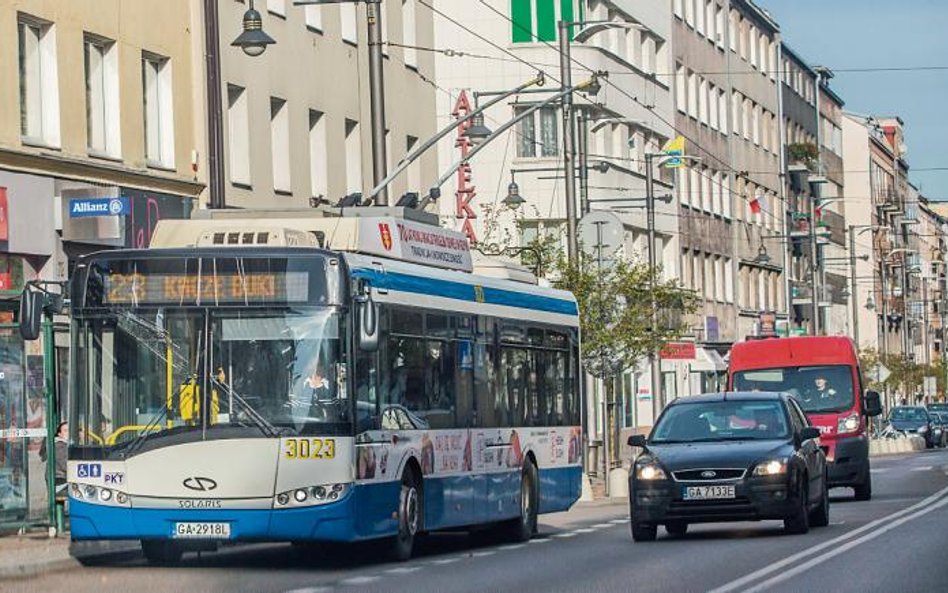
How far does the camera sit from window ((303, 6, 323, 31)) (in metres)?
43.8

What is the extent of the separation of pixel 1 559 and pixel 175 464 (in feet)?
7.87

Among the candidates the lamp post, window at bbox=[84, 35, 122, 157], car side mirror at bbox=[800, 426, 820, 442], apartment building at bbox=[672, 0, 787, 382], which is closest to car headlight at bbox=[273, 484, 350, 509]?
car side mirror at bbox=[800, 426, 820, 442]

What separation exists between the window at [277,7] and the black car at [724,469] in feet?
60.1

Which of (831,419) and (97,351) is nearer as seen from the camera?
(97,351)

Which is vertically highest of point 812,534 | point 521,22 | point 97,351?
point 521,22

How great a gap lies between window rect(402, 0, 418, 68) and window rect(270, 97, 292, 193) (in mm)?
8065

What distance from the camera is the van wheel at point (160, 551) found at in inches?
862

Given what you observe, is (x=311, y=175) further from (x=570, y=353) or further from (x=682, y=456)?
(x=682, y=456)

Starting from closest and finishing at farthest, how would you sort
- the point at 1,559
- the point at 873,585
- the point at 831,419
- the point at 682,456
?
the point at 873,585 < the point at 1,559 < the point at 682,456 < the point at 831,419

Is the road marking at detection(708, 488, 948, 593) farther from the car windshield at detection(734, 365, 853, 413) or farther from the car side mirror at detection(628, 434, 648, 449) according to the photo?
the car windshield at detection(734, 365, 853, 413)

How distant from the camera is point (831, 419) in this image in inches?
1423

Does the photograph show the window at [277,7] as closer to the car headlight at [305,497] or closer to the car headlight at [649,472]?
the car headlight at [649,472]

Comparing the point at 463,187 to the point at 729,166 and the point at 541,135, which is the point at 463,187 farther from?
the point at 729,166

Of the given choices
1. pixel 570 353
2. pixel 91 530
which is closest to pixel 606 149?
pixel 570 353
